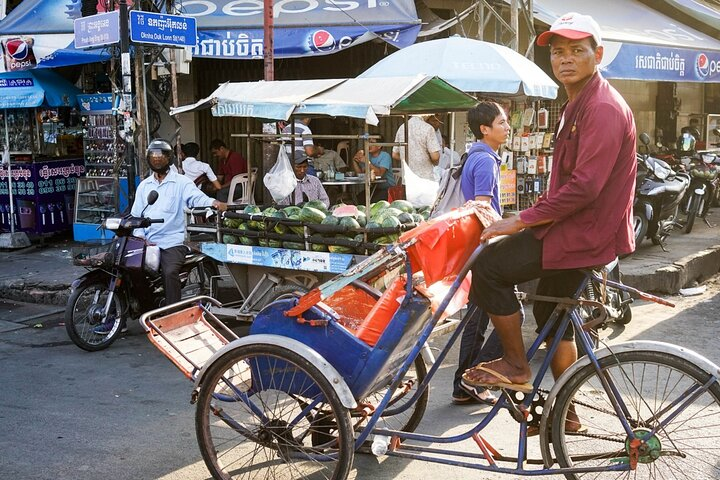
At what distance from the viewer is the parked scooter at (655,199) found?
9094 millimetres

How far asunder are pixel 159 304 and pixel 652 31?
9821 millimetres

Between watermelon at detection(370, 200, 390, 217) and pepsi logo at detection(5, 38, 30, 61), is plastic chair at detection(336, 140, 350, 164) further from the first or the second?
watermelon at detection(370, 200, 390, 217)

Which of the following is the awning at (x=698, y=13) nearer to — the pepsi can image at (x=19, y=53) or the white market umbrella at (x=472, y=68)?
the white market umbrella at (x=472, y=68)

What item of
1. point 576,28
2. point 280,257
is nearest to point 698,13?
point 280,257

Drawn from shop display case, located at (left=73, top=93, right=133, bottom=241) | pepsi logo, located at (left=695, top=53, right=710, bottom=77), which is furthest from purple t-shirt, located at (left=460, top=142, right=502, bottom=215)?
pepsi logo, located at (left=695, top=53, right=710, bottom=77)

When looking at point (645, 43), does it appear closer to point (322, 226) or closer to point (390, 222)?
point (390, 222)

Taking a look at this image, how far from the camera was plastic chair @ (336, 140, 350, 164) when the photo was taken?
1209 cm

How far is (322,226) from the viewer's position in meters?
5.84

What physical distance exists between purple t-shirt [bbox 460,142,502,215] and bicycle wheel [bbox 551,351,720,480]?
1.64 m

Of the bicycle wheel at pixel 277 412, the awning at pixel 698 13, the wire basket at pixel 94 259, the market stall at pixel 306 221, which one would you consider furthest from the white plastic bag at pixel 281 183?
the awning at pixel 698 13

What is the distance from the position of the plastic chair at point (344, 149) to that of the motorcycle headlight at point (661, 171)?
450cm

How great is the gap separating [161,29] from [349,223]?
3545 mm

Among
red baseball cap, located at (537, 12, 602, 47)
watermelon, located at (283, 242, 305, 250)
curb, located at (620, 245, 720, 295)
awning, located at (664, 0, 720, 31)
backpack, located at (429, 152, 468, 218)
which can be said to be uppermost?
awning, located at (664, 0, 720, 31)

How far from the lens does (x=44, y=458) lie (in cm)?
405
